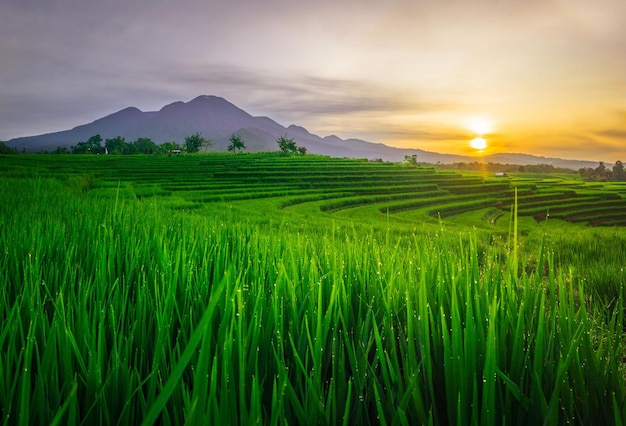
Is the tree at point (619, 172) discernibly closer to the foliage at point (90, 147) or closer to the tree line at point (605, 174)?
the tree line at point (605, 174)

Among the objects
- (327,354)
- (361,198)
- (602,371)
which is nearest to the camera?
(602,371)

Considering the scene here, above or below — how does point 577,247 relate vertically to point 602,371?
below

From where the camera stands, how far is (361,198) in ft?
108

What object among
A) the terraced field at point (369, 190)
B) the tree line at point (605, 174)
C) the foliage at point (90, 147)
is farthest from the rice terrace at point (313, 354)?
the foliage at point (90, 147)

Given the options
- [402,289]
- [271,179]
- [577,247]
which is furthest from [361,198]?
[402,289]

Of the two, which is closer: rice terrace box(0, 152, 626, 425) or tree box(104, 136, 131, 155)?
rice terrace box(0, 152, 626, 425)

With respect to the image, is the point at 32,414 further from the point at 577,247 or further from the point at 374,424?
the point at 577,247

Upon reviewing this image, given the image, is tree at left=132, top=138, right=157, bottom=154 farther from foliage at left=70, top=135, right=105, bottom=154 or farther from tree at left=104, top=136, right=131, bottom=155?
foliage at left=70, top=135, right=105, bottom=154

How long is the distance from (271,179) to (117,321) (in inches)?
1622

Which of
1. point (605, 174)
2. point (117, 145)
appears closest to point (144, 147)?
point (117, 145)

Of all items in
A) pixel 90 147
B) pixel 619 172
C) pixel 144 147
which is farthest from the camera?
pixel 144 147

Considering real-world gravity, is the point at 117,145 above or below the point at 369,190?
above

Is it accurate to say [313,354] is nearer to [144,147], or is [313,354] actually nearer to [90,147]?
[144,147]

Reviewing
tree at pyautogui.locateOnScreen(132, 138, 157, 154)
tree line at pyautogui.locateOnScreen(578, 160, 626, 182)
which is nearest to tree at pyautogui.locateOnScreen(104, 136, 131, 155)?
tree at pyautogui.locateOnScreen(132, 138, 157, 154)
